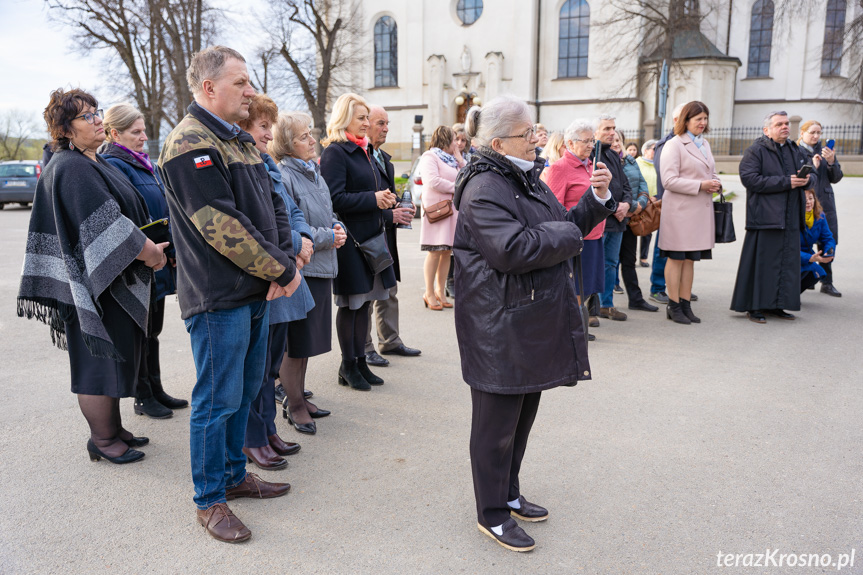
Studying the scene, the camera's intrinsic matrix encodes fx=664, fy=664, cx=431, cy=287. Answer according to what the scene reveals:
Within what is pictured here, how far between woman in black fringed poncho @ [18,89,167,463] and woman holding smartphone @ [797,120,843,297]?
7.29 meters

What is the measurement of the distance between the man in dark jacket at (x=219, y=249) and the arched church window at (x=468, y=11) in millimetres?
35282

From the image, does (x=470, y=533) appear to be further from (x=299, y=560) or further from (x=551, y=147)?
(x=551, y=147)

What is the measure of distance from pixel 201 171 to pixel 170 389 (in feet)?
9.63

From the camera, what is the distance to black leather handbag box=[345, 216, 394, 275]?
5035 mm

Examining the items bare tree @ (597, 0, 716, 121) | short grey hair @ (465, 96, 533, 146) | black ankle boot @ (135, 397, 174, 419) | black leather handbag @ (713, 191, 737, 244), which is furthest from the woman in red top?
bare tree @ (597, 0, 716, 121)

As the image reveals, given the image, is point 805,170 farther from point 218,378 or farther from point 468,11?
point 468,11

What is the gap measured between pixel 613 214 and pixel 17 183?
22307 mm

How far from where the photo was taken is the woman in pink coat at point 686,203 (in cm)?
694

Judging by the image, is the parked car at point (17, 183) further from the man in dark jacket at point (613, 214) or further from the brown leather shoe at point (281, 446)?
the brown leather shoe at point (281, 446)

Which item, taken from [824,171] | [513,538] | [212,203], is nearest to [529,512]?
[513,538]

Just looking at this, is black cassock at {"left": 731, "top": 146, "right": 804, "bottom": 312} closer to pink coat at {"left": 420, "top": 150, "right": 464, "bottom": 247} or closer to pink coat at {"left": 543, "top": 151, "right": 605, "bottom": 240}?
pink coat at {"left": 543, "top": 151, "right": 605, "bottom": 240}

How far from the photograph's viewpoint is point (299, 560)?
9.77 ft

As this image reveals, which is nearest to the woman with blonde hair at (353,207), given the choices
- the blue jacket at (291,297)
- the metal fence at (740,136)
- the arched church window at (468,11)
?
the blue jacket at (291,297)

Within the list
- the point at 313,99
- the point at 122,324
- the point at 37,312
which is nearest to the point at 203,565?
the point at 122,324
